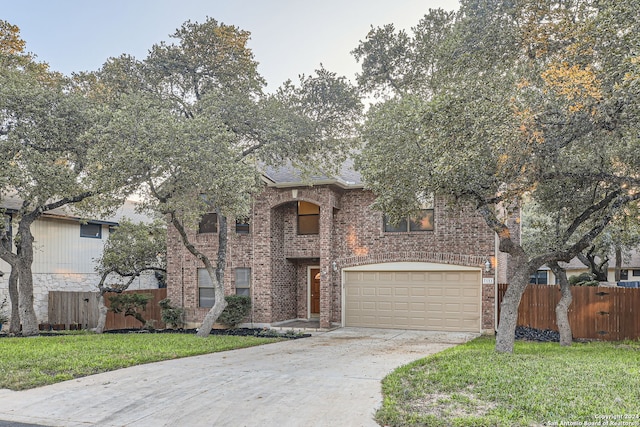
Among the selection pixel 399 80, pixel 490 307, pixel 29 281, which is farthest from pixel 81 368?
pixel 399 80

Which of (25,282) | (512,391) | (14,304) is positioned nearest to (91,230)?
(14,304)

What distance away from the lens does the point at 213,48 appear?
1368 cm

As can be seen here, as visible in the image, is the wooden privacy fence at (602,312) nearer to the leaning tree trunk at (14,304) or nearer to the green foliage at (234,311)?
the green foliage at (234,311)

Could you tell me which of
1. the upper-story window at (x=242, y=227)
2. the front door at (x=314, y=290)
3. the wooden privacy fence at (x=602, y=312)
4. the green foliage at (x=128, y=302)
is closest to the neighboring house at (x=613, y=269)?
the wooden privacy fence at (x=602, y=312)

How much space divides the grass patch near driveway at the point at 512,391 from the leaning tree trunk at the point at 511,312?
478 millimetres

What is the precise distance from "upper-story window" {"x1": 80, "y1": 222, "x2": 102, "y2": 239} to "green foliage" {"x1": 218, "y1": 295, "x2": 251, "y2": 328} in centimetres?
903

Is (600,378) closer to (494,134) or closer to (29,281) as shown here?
(494,134)

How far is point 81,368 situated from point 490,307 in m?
11.6

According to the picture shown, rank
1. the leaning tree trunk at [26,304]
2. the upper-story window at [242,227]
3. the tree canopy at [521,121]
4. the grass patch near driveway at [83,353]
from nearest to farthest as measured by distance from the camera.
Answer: the tree canopy at [521,121]
the grass patch near driveway at [83,353]
the leaning tree trunk at [26,304]
the upper-story window at [242,227]

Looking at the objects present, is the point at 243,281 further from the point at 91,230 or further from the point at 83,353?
the point at 91,230

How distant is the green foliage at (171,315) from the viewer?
1745cm

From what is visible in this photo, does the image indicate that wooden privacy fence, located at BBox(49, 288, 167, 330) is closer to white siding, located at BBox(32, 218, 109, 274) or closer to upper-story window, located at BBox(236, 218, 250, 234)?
white siding, located at BBox(32, 218, 109, 274)

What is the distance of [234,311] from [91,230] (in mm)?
9567

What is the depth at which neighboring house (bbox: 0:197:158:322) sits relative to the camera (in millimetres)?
19219
